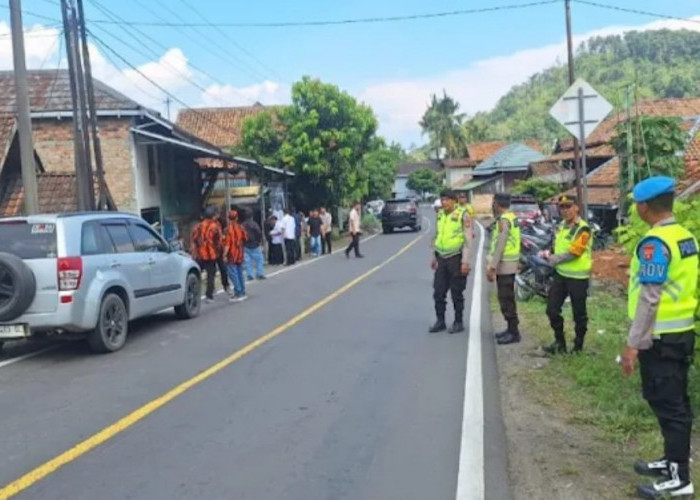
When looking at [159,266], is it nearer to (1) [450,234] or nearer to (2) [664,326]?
(1) [450,234]

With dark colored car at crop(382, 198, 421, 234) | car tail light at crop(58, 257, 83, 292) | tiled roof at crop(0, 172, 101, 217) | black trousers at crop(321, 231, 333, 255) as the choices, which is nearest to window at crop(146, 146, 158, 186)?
tiled roof at crop(0, 172, 101, 217)

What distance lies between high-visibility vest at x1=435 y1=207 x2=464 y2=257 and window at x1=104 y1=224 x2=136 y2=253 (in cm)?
412

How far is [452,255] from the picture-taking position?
990 cm

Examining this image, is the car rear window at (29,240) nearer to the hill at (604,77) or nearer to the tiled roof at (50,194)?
the tiled roof at (50,194)

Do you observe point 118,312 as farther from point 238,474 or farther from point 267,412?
point 238,474

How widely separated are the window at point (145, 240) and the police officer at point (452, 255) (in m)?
4.06

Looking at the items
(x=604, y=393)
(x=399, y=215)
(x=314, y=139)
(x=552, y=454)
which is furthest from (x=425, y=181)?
(x=552, y=454)

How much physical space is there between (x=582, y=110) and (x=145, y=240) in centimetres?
649

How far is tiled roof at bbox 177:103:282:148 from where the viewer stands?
45969 millimetres

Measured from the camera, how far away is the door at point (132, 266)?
9570 mm

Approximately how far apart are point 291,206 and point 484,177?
112ft

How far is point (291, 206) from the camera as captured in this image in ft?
116

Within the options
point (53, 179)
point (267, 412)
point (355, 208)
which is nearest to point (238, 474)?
point (267, 412)

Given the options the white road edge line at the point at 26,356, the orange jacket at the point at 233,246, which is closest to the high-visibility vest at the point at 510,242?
the white road edge line at the point at 26,356
